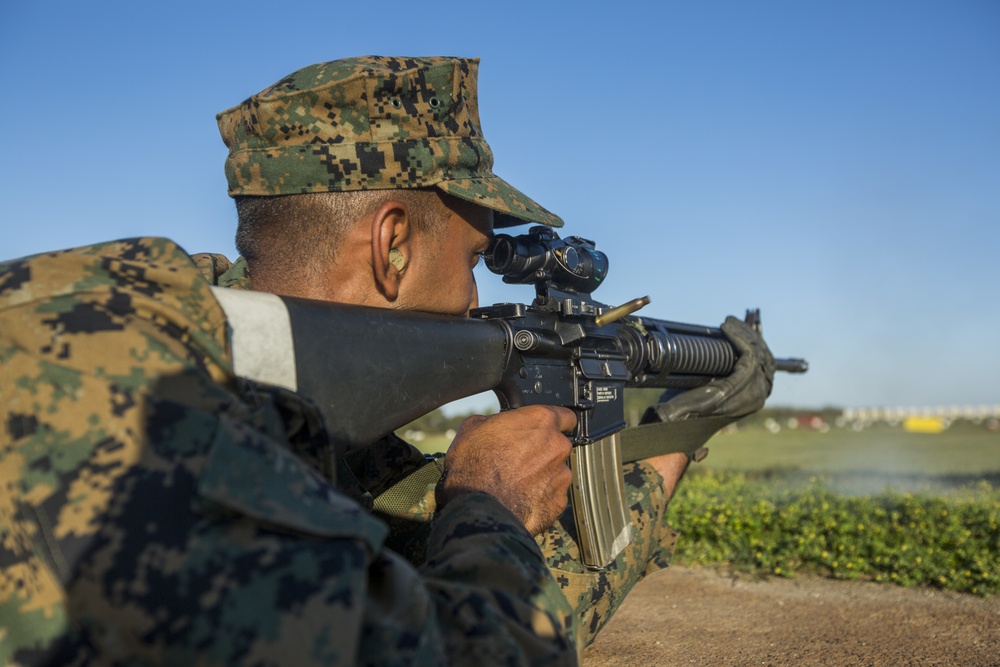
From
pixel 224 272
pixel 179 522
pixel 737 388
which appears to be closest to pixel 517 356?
pixel 224 272

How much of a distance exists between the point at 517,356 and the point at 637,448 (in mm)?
1226

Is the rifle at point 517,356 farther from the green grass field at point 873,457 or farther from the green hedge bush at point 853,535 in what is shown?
the green grass field at point 873,457

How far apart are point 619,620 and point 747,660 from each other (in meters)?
1.16

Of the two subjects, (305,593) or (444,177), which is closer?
(305,593)

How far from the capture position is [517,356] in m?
3.07

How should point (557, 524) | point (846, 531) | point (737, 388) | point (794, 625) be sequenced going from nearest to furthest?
1. point (557, 524)
2. point (737, 388)
3. point (794, 625)
4. point (846, 531)

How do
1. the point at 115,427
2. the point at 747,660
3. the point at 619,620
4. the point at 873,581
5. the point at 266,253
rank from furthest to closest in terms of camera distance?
the point at 873,581 < the point at 619,620 < the point at 747,660 < the point at 266,253 < the point at 115,427

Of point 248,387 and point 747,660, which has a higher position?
point 248,387

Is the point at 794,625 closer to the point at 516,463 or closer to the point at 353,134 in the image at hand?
the point at 516,463

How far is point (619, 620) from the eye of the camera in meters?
5.35

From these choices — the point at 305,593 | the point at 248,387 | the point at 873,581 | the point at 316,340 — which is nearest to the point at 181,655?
the point at 305,593

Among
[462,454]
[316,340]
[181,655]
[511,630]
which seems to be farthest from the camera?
[462,454]

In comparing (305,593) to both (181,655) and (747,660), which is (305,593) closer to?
(181,655)

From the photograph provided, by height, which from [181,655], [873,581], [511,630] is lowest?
[873,581]
